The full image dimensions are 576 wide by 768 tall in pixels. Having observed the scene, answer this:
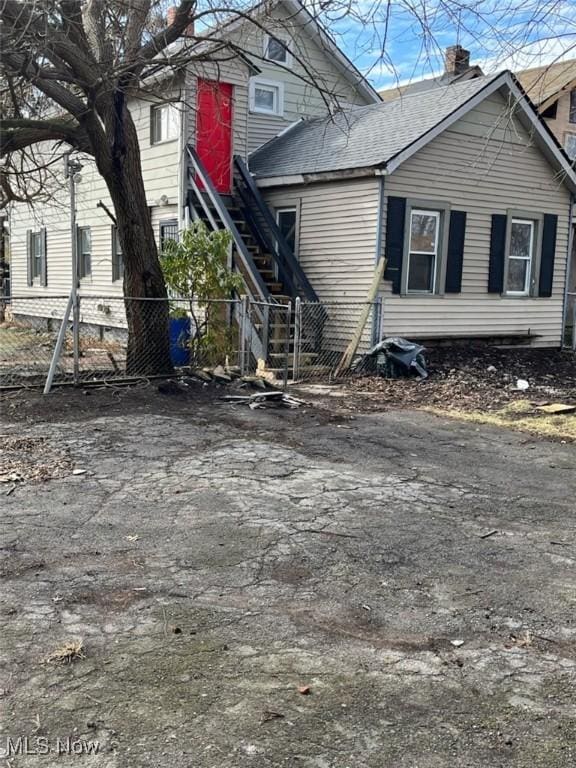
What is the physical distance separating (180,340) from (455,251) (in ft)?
18.6

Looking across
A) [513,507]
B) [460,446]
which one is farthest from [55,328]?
[513,507]

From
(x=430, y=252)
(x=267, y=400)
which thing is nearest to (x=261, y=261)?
(x=430, y=252)

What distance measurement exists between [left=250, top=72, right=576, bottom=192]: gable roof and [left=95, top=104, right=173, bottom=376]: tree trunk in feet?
12.1

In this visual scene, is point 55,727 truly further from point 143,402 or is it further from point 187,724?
point 143,402

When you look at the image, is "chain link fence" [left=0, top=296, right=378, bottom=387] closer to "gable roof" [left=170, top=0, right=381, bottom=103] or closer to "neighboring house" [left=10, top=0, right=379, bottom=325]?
"neighboring house" [left=10, top=0, right=379, bottom=325]

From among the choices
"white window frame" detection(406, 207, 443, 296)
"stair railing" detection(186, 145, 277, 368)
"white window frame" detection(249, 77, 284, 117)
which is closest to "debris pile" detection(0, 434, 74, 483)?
"stair railing" detection(186, 145, 277, 368)

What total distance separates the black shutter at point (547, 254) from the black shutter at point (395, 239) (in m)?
3.97

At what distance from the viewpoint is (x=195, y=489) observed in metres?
5.61

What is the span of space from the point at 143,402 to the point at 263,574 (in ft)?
A: 17.7

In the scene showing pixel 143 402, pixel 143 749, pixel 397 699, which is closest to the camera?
pixel 143 749

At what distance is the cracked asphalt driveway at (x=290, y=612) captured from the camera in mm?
2586

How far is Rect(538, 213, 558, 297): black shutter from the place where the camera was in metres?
15.3

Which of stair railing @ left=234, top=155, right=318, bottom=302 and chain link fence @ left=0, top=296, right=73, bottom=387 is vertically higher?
stair railing @ left=234, top=155, right=318, bottom=302

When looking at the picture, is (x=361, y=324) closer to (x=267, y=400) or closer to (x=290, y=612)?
(x=267, y=400)
